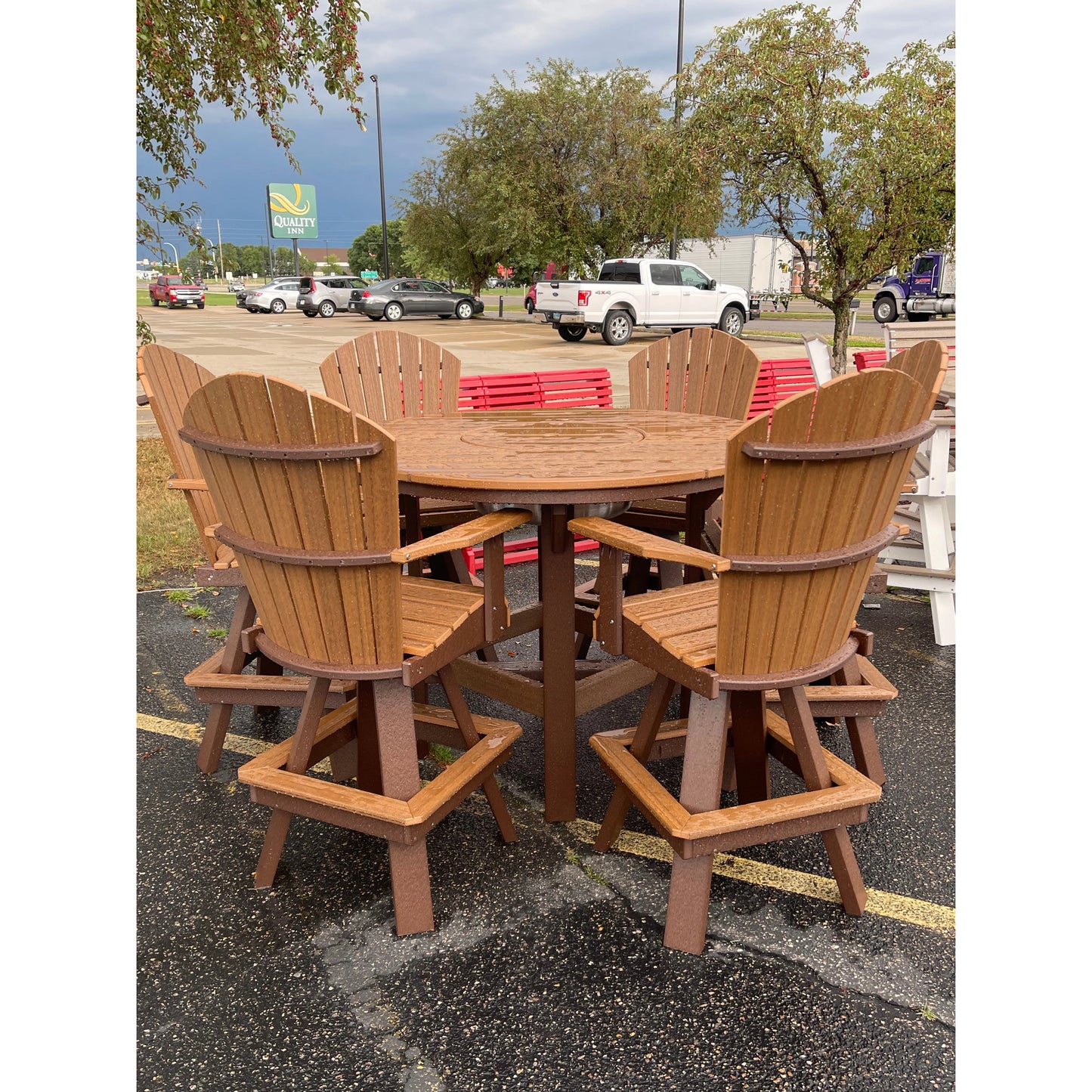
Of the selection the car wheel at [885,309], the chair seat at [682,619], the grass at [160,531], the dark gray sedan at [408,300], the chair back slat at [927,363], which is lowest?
the grass at [160,531]

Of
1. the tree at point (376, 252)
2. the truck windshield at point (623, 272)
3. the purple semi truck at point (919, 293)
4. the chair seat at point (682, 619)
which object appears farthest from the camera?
the tree at point (376, 252)

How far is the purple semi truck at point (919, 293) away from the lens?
2647 cm

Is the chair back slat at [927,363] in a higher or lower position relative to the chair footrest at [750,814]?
higher

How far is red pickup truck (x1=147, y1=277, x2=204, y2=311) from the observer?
43312 millimetres

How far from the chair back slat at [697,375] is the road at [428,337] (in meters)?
6.14

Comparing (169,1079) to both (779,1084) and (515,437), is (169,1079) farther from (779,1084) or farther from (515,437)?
(515,437)

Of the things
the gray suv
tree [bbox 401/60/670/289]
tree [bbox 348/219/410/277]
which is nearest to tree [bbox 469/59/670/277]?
tree [bbox 401/60/670/289]

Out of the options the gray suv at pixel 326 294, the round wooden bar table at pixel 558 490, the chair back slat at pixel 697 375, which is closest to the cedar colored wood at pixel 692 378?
the chair back slat at pixel 697 375

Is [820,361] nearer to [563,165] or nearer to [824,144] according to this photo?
[824,144]

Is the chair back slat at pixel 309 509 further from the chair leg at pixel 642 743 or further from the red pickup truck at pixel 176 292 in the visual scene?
the red pickup truck at pixel 176 292

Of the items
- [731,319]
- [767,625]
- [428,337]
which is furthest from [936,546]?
[428,337]

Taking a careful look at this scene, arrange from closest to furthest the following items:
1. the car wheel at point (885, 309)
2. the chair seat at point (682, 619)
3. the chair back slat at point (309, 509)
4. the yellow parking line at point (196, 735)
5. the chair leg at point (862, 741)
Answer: the chair back slat at point (309, 509) → the chair seat at point (682, 619) → the chair leg at point (862, 741) → the yellow parking line at point (196, 735) → the car wheel at point (885, 309)

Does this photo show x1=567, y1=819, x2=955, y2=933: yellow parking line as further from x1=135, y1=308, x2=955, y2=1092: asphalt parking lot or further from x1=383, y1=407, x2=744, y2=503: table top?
x1=383, y1=407, x2=744, y2=503: table top

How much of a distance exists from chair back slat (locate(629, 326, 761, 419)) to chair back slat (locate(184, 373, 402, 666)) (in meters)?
2.63
